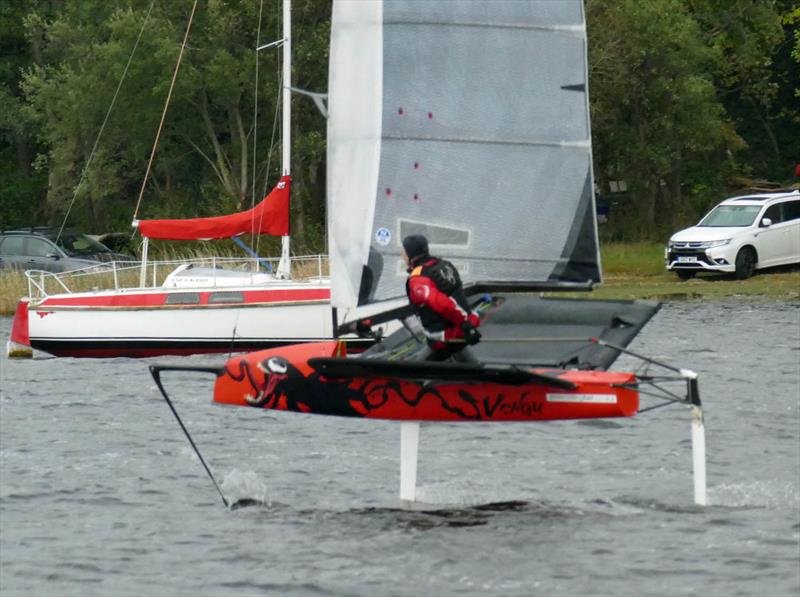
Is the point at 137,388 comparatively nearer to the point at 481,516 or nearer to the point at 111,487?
the point at 111,487

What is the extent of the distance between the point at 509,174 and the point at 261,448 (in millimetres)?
5005

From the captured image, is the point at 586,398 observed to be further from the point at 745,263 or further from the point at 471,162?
the point at 745,263

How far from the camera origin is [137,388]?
2516cm

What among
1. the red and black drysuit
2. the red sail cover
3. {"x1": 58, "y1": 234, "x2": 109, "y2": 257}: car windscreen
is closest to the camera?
the red and black drysuit

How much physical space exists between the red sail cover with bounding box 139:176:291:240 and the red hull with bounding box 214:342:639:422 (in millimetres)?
13668

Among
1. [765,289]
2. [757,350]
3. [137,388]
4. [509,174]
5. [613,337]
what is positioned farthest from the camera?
[765,289]

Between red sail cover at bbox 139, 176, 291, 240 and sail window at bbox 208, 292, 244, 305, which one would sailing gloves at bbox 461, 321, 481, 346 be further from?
sail window at bbox 208, 292, 244, 305

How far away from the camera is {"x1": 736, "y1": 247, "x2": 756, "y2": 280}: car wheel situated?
122 ft

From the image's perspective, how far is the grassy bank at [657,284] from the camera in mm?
35562

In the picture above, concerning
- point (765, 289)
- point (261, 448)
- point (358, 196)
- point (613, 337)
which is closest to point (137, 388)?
point (261, 448)

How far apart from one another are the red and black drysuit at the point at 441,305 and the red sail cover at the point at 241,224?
13.9 metres

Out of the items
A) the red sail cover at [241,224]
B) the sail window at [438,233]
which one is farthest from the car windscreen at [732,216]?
the sail window at [438,233]

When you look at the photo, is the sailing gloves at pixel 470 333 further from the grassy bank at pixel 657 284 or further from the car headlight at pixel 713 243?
the car headlight at pixel 713 243

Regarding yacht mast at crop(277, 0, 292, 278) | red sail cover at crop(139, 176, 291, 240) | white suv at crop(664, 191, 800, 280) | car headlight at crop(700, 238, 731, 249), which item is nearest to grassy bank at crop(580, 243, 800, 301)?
white suv at crop(664, 191, 800, 280)
